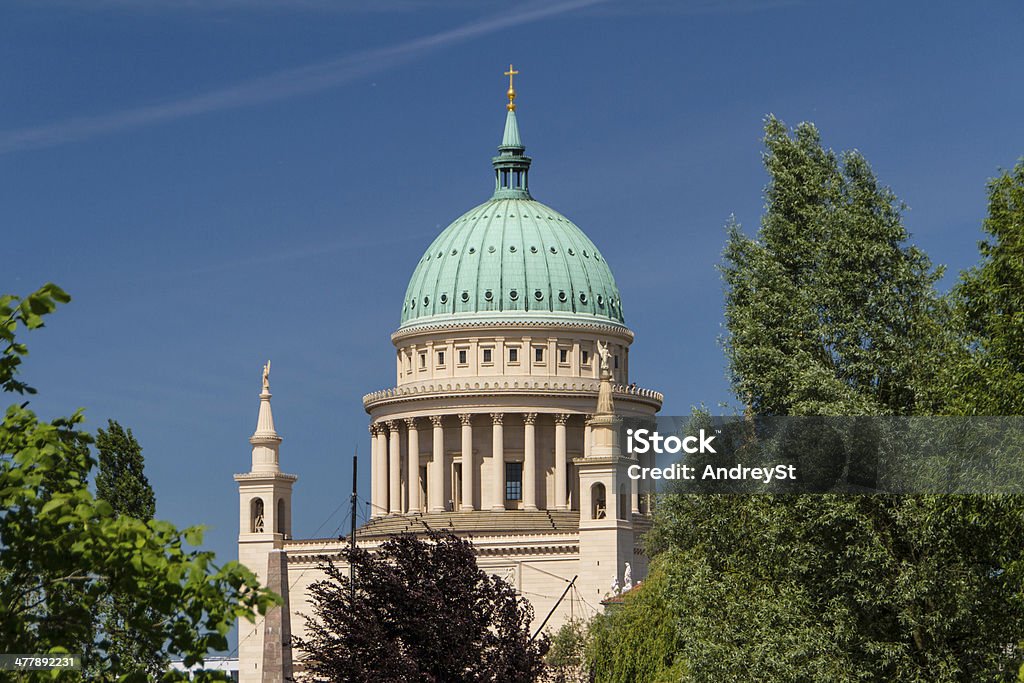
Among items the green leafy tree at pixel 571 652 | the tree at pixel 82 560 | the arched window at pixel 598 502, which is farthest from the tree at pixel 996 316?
the arched window at pixel 598 502

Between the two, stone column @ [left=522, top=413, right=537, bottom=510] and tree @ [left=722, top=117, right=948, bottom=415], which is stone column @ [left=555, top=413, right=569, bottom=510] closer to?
stone column @ [left=522, top=413, right=537, bottom=510]

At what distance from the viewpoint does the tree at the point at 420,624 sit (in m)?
46.7

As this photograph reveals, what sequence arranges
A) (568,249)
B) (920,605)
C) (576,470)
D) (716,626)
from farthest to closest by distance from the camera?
1. (568,249)
2. (576,470)
3. (716,626)
4. (920,605)

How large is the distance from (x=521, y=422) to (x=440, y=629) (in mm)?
95192

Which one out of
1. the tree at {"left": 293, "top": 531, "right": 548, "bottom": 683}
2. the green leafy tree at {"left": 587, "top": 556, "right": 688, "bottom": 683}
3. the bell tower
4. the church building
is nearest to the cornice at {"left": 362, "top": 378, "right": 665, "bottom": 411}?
the church building

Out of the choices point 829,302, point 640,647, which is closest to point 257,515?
point 640,647

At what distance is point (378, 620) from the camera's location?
47.5 meters

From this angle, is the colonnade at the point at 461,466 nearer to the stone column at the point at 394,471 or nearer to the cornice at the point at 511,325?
the stone column at the point at 394,471

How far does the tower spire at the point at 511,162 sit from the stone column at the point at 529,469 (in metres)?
23.9

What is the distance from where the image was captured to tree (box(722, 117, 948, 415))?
4281 centimetres

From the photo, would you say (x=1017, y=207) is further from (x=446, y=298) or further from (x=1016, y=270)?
(x=446, y=298)

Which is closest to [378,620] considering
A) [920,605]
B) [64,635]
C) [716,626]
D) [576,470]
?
[716,626]

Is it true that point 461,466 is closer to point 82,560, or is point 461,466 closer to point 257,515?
point 257,515

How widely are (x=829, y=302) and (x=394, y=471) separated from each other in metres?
102
